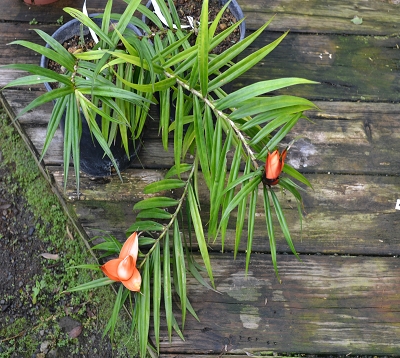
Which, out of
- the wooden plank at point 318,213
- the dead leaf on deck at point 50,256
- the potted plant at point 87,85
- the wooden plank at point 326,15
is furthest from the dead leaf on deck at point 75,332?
the wooden plank at point 326,15

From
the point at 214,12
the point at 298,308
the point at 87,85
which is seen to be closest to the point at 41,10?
the point at 214,12

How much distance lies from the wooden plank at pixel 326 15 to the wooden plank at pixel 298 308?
83 cm

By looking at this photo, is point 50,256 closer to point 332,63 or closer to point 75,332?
point 75,332

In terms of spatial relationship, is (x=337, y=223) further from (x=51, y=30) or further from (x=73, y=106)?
(x=51, y=30)

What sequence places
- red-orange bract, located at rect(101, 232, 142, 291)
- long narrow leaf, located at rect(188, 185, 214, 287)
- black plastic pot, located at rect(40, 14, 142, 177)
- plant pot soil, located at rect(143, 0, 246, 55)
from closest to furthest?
red-orange bract, located at rect(101, 232, 142, 291) → long narrow leaf, located at rect(188, 185, 214, 287) → black plastic pot, located at rect(40, 14, 142, 177) → plant pot soil, located at rect(143, 0, 246, 55)

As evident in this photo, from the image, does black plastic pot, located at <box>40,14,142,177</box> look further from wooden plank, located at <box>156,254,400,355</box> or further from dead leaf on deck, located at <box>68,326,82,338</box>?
dead leaf on deck, located at <box>68,326,82,338</box>

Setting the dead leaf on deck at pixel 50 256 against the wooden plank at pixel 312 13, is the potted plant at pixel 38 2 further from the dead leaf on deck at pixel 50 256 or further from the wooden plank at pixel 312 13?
the dead leaf on deck at pixel 50 256

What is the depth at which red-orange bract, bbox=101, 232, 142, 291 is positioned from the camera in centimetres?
90

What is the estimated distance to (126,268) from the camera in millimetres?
905

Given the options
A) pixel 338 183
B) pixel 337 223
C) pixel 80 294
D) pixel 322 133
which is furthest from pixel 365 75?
pixel 80 294

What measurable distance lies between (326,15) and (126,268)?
1205mm

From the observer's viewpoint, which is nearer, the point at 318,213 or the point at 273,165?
the point at 273,165

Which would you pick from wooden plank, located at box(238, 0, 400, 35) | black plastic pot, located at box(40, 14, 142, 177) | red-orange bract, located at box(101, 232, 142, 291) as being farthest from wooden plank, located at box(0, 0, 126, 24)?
red-orange bract, located at box(101, 232, 142, 291)

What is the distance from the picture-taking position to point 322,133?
4.63 feet
